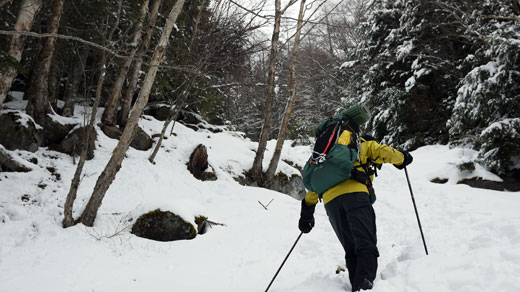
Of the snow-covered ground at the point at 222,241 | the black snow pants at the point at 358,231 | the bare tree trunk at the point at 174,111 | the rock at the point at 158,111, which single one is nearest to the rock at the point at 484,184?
the snow-covered ground at the point at 222,241

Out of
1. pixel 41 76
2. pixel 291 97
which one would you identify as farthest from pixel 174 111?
pixel 291 97

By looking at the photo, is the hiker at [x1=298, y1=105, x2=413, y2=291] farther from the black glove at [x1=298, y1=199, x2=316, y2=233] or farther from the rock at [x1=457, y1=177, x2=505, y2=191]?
the rock at [x1=457, y1=177, x2=505, y2=191]

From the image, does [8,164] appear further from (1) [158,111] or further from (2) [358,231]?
(1) [158,111]

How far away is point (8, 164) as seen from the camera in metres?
6.01

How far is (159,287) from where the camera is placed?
141 inches

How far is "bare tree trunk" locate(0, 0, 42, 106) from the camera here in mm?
5254

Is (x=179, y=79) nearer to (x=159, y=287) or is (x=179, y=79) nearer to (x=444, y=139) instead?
(x=159, y=287)

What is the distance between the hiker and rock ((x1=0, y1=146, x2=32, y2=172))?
6.34 metres

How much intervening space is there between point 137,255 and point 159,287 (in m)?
1.02

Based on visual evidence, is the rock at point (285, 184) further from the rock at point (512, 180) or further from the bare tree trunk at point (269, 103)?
the rock at point (512, 180)

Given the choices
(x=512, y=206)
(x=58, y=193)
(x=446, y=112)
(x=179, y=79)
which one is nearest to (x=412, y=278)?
(x=512, y=206)

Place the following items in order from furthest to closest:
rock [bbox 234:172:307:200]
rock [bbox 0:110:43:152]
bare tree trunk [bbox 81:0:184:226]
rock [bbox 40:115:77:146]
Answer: rock [bbox 234:172:307:200]
rock [bbox 40:115:77:146]
rock [bbox 0:110:43:152]
bare tree trunk [bbox 81:0:184:226]

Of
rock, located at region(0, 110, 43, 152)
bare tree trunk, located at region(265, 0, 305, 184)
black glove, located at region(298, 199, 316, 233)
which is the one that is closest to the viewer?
black glove, located at region(298, 199, 316, 233)

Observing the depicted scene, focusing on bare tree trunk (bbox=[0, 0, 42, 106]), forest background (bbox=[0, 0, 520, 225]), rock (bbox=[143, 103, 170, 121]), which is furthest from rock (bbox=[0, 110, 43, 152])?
rock (bbox=[143, 103, 170, 121])
